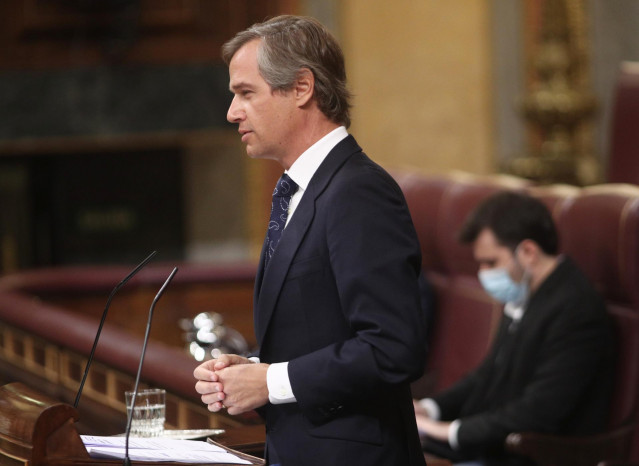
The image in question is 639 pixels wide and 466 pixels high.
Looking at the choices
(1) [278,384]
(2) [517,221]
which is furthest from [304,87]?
(2) [517,221]

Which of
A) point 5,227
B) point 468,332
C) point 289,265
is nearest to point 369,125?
point 5,227

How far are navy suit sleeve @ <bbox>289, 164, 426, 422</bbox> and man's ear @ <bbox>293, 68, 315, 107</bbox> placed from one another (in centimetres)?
15

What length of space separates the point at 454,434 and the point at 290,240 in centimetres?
165

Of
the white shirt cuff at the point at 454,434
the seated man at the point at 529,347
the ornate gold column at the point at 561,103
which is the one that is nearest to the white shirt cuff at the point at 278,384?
the seated man at the point at 529,347

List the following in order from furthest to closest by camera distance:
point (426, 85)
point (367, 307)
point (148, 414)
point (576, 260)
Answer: point (426, 85), point (576, 260), point (148, 414), point (367, 307)

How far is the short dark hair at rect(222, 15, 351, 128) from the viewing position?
4.99 ft

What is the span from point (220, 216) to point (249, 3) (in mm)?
1307

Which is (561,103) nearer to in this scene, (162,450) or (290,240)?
(290,240)

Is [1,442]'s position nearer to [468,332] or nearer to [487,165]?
[468,332]

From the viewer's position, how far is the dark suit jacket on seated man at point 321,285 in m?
1.42

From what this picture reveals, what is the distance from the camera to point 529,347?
9.60ft

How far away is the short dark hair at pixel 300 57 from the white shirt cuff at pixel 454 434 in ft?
5.34

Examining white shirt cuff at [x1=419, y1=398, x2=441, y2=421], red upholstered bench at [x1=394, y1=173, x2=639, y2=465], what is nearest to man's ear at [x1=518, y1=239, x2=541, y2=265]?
red upholstered bench at [x1=394, y1=173, x2=639, y2=465]

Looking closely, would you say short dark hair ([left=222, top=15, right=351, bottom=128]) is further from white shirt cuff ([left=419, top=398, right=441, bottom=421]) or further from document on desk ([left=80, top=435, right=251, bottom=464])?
white shirt cuff ([left=419, top=398, right=441, bottom=421])
